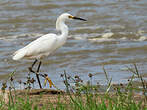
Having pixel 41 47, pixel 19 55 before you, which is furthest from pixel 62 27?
pixel 19 55

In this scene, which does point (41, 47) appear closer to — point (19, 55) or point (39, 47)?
point (39, 47)

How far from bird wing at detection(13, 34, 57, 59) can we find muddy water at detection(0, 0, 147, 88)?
0.56 metres

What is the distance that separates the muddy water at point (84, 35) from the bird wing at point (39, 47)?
56 cm

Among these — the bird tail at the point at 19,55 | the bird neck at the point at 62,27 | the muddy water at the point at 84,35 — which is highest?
the bird neck at the point at 62,27

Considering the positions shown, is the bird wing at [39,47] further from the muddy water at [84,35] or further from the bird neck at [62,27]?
the muddy water at [84,35]

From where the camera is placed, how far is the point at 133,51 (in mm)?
10406

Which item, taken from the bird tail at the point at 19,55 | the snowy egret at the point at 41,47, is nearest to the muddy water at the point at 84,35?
the snowy egret at the point at 41,47

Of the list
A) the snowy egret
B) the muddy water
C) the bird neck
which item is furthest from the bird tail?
the bird neck

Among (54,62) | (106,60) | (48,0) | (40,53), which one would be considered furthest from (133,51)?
(48,0)

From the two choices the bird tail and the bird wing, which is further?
the bird wing

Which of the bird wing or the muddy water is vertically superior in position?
the bird wing

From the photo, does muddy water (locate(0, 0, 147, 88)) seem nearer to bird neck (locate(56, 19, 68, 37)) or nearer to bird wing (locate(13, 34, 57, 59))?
bird wing (locate(13, 34, 57, 59))

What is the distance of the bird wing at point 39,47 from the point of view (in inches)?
322

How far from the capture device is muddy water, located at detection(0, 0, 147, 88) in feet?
30.4
